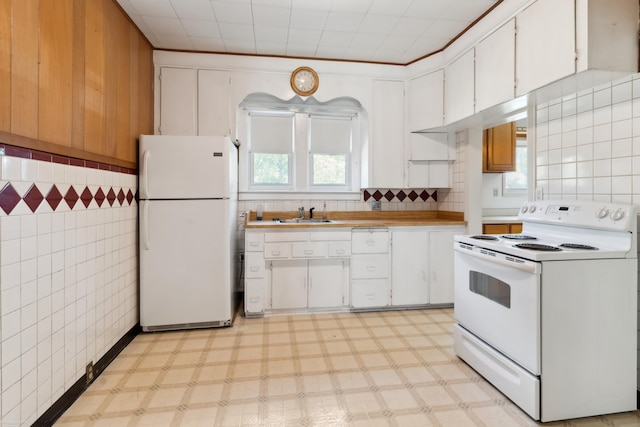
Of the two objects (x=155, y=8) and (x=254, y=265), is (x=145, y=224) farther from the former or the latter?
(x=155, y=8)

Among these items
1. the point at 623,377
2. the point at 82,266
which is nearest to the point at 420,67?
the point at 623,377

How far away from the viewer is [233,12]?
8.34 feet

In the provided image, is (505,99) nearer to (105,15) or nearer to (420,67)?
(420,67)

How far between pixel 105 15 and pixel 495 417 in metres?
3.48

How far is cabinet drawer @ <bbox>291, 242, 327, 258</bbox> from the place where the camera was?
3066 mm

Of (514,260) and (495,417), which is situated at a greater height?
(514,260)

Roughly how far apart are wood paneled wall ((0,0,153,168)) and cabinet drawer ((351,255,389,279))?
2.20m

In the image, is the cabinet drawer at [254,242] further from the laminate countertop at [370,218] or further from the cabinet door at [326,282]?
the cabinet door at [326,282]

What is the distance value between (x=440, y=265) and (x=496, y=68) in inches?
73.5

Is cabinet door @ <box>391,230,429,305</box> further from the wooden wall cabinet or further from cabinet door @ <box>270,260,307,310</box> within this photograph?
the wooden wall cabinet

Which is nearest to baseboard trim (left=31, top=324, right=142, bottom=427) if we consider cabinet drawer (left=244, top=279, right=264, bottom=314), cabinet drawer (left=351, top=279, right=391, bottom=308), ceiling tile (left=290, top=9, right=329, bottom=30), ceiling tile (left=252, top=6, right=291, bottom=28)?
cabinet drawer (left=244, top=279, right=264, bottom=314)

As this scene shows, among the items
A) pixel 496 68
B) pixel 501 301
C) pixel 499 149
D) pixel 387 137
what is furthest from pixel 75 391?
pixel 499 149

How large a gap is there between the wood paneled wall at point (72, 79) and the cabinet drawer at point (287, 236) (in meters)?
1.31

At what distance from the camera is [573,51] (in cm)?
181
